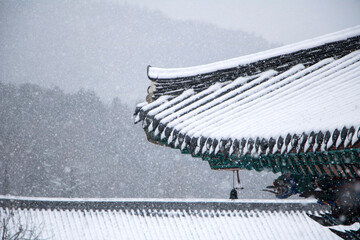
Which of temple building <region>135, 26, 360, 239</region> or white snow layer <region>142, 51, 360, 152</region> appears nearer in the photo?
temple building <region>135, 26, 360, 239</region>

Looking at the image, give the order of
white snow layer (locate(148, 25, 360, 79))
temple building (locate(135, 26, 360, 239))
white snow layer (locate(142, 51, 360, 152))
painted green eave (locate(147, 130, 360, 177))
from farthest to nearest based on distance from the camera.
A: white snow layer (locate(148, 25, 360, 79)), white snow layer (locate(142, 51, 360, 152)), temple building (locate(135, 26, 360, 239)), painted green eave (locate(147, 130, 360, 177))

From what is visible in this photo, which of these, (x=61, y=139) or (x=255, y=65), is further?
(x=61, y=139)

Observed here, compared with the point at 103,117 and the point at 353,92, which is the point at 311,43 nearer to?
the point at 353,92

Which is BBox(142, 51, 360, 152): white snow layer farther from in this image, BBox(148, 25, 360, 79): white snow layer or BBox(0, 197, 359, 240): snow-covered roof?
BBox(0, 197, 359, 240): snow-covered roof

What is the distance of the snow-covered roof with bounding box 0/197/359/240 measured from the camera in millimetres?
8453

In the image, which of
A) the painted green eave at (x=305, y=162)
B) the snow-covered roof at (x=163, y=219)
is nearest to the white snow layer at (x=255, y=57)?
the painted green eave at (x=305, y=162)

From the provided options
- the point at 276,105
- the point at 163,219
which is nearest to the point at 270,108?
the point at 276,105

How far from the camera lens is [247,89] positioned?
→ 3.38m

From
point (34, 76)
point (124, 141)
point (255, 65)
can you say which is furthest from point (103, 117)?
point (34, 76)

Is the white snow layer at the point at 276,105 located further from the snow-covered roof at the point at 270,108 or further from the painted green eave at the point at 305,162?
the painted green eave at the point at 305,162

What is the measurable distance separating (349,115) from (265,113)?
30.0 inches

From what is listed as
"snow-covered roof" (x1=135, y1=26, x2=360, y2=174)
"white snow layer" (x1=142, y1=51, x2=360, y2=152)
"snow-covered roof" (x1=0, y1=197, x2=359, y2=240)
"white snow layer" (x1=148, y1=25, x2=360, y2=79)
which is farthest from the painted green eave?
"snow-covered roof" (x1=0, y1=197, x2=359, y2=240)

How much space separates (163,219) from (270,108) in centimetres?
679

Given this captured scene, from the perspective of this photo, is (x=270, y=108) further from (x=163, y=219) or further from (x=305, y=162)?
(x=163, y=219)
